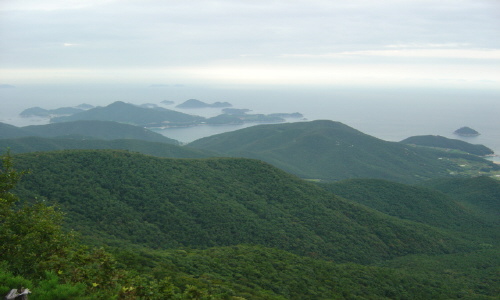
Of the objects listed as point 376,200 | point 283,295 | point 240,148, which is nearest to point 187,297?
point 283,295

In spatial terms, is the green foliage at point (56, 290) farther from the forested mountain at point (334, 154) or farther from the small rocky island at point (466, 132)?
the small rocky island at point (466, 132)

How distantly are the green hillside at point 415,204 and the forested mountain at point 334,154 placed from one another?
30966 millimetres

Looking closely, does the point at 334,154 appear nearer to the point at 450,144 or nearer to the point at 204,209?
the point at 450,144

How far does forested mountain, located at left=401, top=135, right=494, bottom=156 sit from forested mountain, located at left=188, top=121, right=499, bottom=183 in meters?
17.0

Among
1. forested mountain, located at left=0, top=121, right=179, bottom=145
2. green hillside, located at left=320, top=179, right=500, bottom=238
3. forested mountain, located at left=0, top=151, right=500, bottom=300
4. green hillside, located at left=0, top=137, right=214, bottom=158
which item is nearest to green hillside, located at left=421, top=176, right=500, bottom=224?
green hillside, located at left=320, top=179, right=500, bottom=238

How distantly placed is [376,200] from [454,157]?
89487mm

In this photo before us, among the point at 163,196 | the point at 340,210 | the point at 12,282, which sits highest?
the point at 12,282

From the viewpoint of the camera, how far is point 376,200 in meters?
57.9

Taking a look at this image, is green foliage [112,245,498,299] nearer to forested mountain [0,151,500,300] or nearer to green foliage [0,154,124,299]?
forested mountain [0,151,500,300]

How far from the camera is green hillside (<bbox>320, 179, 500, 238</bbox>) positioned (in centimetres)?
5047

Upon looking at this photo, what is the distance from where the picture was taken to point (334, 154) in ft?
378

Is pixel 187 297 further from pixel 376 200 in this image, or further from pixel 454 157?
pixel 454 157

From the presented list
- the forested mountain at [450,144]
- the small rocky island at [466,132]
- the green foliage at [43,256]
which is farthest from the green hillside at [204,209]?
the small rocky island at [466,132]

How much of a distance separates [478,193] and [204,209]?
58.7 m
